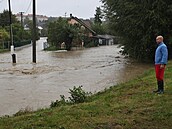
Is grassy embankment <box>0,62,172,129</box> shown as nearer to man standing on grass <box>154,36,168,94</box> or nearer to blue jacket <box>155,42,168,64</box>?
man standing on grass <box>154,36,168,94</box>

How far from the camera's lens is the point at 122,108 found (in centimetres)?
765

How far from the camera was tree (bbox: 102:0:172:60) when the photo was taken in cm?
2439

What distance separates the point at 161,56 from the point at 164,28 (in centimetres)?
1632

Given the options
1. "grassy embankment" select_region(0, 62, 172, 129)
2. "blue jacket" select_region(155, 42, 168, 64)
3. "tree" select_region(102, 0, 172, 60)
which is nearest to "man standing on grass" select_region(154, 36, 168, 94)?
"blue jacket" select_region(155, 42, 168, 64)

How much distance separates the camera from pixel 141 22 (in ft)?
82.0

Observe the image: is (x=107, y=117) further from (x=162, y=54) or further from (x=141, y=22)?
(x=141, y=22)

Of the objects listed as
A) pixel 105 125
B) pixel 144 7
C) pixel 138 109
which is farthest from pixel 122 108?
pixel 144 7

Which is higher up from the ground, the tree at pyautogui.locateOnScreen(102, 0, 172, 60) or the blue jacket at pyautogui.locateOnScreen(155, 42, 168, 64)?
the tree at pyautogui.locateOnScreen(102, 0, 172, 60)

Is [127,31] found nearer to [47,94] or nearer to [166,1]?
[166,1]

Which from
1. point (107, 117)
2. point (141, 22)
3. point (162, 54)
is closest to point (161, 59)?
point (162, 54)

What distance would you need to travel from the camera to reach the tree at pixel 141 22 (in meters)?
24.4

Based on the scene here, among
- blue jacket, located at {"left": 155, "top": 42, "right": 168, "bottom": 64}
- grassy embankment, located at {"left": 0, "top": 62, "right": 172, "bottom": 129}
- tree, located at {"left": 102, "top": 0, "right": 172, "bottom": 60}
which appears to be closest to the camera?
grassy embankment, located at {"left": 0, "top": 62, "right": 172, "bottom": 129}

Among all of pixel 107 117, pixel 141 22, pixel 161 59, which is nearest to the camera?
pixel 107 117

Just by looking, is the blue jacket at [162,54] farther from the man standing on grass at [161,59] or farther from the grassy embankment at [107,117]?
the grassy embankment at [107,117]
